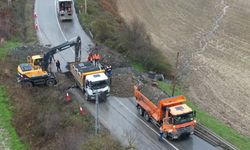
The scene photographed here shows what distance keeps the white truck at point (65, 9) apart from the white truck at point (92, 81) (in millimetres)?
19491

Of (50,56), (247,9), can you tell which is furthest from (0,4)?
(247,9)

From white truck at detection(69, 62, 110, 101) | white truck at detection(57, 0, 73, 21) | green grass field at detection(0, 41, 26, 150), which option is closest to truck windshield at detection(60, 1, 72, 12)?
white truck at detection(57, 0, 73, 21)

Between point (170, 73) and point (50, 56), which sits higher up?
point (50, 56)

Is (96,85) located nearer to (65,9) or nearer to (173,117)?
(173,117)

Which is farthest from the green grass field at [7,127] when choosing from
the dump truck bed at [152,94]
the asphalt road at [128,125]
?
the dump truck bed at [152,94]

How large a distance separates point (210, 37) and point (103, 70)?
25.0 meters

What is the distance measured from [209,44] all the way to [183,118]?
87.4 ft

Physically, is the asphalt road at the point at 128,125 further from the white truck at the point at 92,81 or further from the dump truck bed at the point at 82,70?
the dump truck bed at the point at 82,70

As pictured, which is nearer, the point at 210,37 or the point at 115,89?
the point at 115,89

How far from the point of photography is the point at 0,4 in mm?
58750

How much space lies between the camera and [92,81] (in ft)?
124

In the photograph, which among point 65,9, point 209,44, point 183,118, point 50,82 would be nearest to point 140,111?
point 183,118

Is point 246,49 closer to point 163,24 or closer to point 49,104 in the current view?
point 163,24

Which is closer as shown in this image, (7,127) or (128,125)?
(7,127)
